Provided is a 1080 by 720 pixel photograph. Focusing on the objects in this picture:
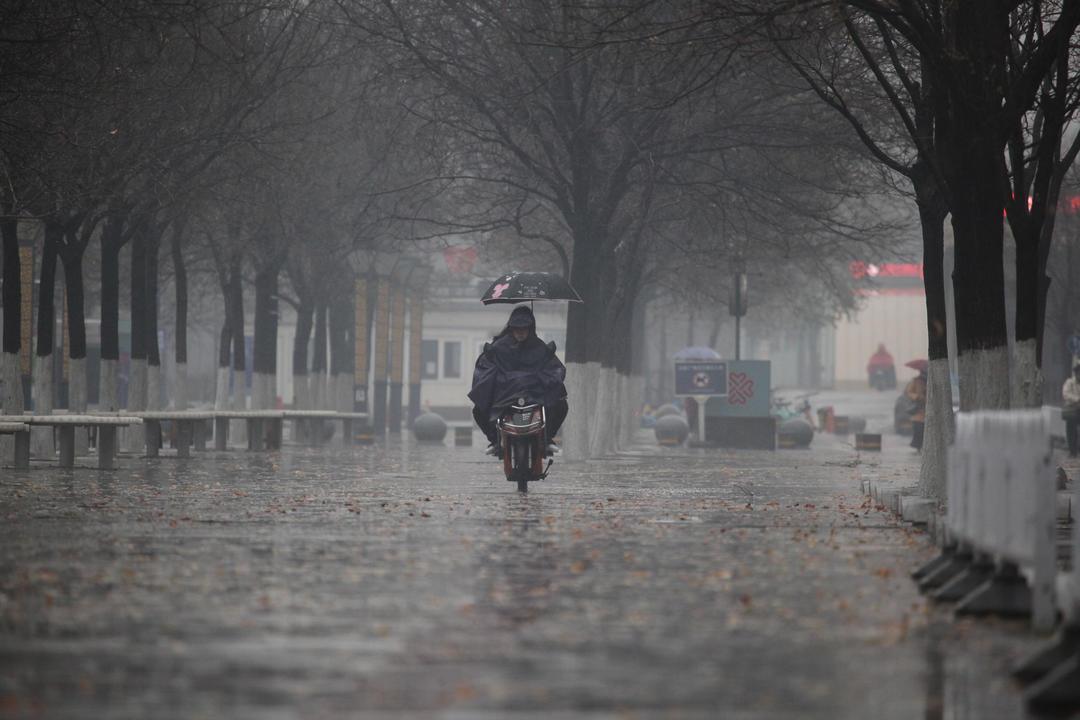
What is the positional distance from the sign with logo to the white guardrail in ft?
124

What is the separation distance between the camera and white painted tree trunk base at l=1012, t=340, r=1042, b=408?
70.7ft

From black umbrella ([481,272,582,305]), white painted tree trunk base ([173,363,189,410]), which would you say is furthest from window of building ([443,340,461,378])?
black umbrella ([481,272,582,305])

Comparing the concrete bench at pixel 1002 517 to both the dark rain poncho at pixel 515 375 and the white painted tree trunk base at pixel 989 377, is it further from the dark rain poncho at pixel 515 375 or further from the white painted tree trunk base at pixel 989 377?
the dark rain poncho at pixel 515 375

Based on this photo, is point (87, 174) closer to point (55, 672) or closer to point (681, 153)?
point (681, 153)

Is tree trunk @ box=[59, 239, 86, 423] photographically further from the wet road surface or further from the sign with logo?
the sign with logo

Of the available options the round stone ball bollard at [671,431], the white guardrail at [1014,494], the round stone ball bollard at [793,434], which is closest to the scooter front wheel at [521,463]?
the white guardrail at [1014,494]

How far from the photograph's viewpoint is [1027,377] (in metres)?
21.6

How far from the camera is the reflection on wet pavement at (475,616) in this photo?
7.53m

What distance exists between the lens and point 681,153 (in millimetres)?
33656

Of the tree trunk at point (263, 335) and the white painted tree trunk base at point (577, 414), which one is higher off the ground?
the tree trunk at point (263, 335)

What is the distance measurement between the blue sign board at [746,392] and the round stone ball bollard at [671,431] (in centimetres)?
302

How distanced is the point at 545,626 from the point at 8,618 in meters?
2.51

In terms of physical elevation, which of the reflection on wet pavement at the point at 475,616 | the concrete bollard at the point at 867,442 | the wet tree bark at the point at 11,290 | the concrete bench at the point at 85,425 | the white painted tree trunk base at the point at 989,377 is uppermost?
the wet tree bark at the point at 11,290

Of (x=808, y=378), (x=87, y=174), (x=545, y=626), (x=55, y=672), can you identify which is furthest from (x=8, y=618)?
(x=808, y=378)
